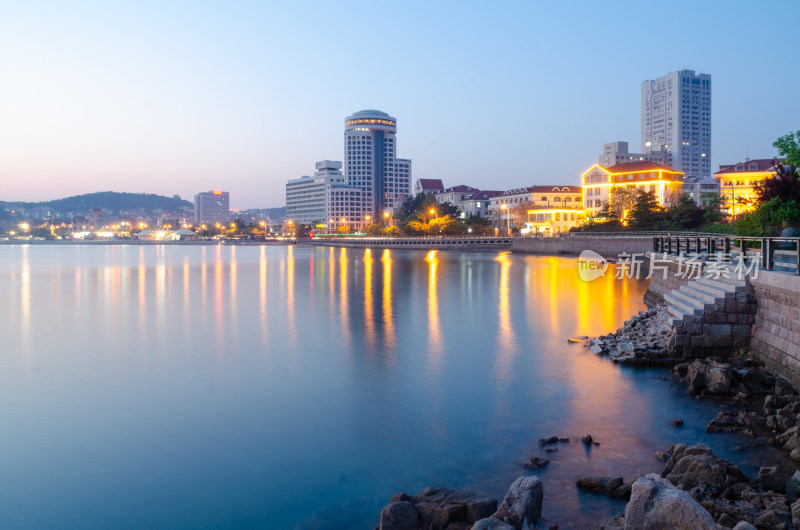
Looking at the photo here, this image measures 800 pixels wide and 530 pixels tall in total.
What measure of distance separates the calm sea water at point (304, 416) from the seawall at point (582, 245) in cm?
3529

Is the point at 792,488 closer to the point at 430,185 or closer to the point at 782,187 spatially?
the point at 782,187

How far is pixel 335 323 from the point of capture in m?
21.4

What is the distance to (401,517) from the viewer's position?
5.89 meters

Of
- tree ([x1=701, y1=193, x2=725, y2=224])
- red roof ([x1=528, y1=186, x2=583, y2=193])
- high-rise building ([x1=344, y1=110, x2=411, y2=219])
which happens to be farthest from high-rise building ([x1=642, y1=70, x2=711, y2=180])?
tree ([x1=701, y1=193, x2=725, y2=224])

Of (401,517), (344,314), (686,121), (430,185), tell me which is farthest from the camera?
(686,121)

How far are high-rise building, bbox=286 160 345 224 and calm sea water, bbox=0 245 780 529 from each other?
154901mm

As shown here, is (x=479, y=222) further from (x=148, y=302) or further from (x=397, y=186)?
(x=397, y=186)

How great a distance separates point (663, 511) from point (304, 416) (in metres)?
6.82

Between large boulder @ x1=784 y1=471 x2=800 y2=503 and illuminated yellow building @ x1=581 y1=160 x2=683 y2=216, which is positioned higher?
illuminated yellow building @ x1=581 y1=160 x2=683 y2=216

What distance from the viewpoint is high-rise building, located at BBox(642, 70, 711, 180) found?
17650 centimetres

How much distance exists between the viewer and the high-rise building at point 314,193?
176 meters

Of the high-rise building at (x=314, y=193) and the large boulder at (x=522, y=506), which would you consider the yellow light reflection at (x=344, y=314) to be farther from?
the high-rise building at (x=314, y=193)

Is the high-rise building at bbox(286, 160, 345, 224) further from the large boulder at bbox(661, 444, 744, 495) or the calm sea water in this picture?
the large boulder at bbox(661, 444, 744, 495)

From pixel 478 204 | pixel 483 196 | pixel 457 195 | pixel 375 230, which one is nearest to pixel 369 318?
pixel 478 204
